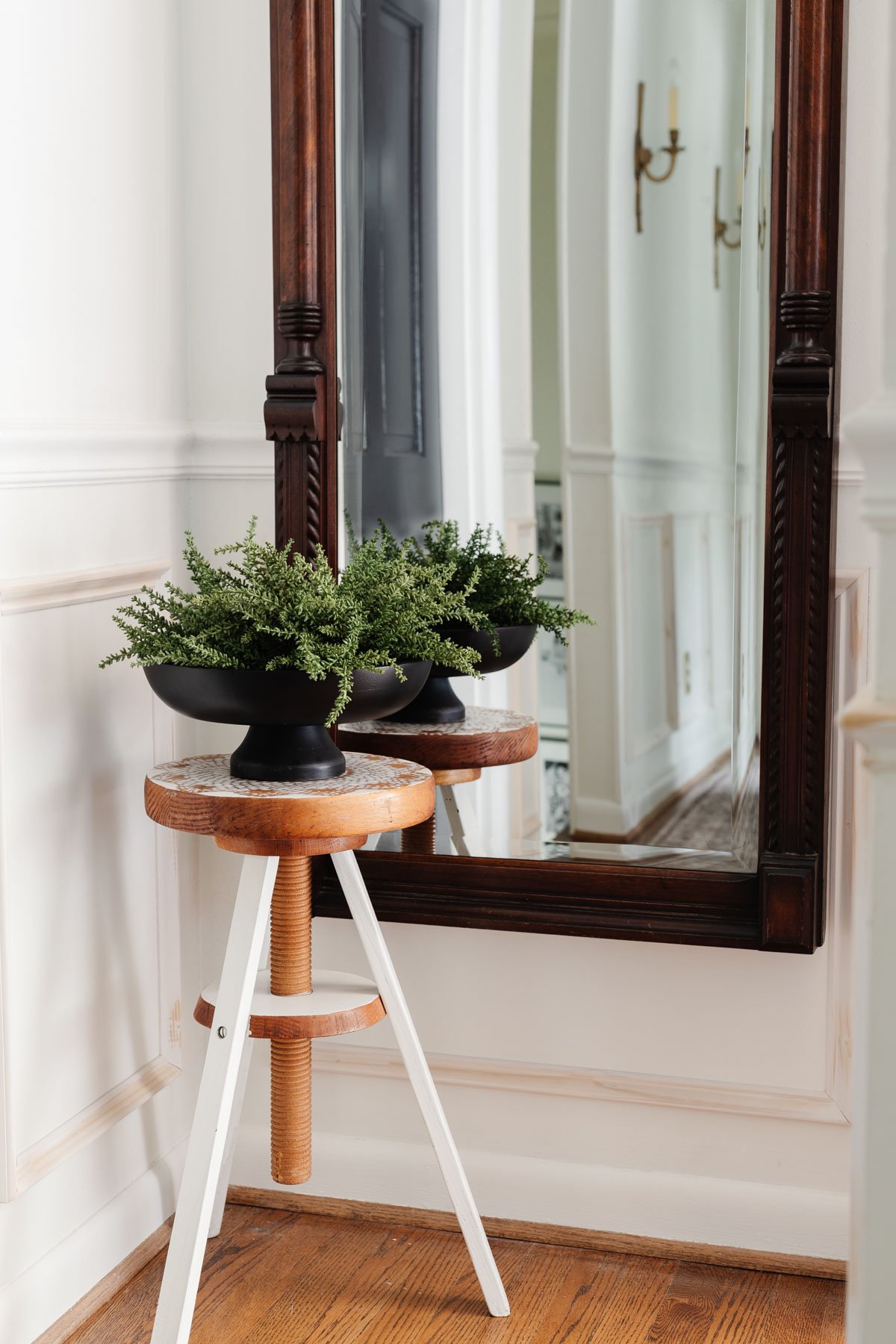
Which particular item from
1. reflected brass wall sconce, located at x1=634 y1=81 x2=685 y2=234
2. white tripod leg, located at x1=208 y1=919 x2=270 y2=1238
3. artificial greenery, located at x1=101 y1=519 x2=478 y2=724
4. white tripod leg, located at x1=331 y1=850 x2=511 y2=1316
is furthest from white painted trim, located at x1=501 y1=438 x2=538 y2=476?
white tripod leg, located at x1=208 y1=919 x2=270 y2=1238

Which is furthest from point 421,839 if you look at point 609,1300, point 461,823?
point 609,1300

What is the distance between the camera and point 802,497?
1.75 m

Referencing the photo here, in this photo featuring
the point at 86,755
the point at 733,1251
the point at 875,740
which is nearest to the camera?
the point at 875,740

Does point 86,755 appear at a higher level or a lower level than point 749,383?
lower

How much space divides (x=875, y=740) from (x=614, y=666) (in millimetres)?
1107

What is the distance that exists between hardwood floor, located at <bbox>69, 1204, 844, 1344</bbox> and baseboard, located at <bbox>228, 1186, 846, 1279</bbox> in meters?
0.01

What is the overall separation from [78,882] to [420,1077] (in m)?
0.52

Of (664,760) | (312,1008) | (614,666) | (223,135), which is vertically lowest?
(312,1008)

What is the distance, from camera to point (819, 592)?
175 centimetres

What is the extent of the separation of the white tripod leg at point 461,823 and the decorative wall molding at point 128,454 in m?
0.55

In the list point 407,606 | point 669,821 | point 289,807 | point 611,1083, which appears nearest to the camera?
point 289,807

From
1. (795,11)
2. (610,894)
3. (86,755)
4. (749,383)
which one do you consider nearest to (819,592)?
(749,383)

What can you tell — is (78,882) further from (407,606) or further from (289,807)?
(407,606)

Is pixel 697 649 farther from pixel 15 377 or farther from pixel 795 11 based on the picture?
pixel 15 377
